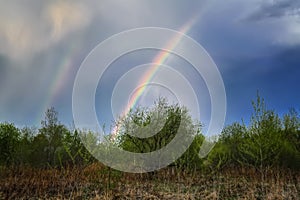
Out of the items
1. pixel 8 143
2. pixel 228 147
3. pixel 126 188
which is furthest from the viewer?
pixel 8 143

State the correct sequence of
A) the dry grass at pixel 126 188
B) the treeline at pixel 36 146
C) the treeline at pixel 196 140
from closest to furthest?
the dry grass at pixel 126 188 < the treeline at pixel 196 140 < the treeline at pixel 36 146

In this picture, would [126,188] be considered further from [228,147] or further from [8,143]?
[8,143]

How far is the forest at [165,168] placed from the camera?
40.0 ft

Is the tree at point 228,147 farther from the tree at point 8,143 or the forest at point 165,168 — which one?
the tree at point 8,143

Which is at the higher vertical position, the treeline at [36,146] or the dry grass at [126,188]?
the treeline at [36,146]

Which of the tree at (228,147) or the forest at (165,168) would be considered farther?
the tree at (228,147)

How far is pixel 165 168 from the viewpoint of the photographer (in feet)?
62.2

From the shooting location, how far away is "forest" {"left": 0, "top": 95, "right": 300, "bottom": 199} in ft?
40.0

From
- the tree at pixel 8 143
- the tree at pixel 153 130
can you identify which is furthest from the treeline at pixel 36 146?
the tree at pixel 153 130

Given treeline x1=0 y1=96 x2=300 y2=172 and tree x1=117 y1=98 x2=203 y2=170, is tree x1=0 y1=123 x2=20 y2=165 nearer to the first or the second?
treeline x1=0 y1=96 x2=300 y2=172

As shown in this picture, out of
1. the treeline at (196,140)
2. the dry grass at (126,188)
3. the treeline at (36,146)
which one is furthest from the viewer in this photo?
the treeline at (36,146)

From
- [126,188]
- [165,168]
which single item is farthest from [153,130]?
[126,188]

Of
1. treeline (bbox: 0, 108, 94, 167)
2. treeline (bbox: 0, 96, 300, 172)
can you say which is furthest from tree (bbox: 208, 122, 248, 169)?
treeline (bbox: 0, 108, 94, 167)

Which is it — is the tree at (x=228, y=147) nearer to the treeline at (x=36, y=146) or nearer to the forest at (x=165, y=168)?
the forest at (x=165, y=168)
